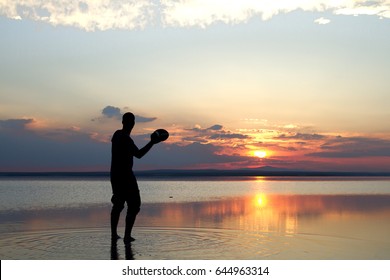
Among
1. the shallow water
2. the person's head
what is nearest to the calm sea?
the shallow water

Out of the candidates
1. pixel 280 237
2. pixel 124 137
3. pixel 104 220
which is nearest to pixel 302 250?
pixel 280 237

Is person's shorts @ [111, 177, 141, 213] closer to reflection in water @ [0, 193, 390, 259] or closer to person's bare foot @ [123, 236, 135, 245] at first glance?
person's bare foot @ [123, 236, 135, 245]

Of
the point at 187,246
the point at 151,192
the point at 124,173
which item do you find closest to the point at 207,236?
the point at 187,246

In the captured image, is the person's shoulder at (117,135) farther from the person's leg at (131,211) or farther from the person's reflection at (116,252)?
the person's reflection at (116,252)

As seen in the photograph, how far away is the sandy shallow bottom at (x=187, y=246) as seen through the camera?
834cm

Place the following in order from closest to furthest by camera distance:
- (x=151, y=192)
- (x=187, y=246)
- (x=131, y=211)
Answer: (x=187, y=246) < (x=131, y=211) < (x=151, y=192)

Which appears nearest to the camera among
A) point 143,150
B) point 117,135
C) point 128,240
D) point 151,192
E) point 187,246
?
point 187,246

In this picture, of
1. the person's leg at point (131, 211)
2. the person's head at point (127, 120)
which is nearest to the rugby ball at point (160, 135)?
the person's head at point (127, 120)

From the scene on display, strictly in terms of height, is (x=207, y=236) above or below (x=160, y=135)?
below

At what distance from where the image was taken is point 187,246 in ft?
30.0

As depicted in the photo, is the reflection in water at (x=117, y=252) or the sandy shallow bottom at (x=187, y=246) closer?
the reflection in water at (x=117, y=252)

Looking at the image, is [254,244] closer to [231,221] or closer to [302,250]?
[302,250]

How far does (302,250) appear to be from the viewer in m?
8.93

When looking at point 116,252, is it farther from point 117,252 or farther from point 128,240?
point 128,240
